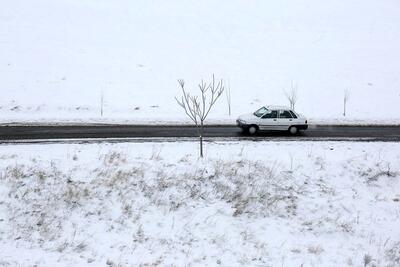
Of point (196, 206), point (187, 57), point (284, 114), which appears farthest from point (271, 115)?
point (187, 57)

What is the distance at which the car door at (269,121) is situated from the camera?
24797mm

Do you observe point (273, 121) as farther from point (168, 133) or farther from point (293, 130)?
point (168, 133)

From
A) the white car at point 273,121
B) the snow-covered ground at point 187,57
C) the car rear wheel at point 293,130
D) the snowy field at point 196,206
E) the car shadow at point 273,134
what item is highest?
the snow-covered ground at point 187,57

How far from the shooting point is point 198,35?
57.7m

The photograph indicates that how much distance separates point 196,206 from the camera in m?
16.7

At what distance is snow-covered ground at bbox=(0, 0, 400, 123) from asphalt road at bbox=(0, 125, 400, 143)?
3.61m

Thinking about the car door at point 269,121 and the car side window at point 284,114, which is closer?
the car door at point 269,121

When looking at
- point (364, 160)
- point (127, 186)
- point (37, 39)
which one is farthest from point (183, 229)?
point (37, 39)

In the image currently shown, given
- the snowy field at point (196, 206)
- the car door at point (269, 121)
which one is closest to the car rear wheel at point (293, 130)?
the car door at point (269, 121)

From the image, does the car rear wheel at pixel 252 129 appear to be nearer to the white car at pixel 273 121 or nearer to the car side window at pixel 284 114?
the white car at pixel 273 121

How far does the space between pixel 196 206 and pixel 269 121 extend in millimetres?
9661

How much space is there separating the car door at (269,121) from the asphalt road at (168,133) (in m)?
0.41

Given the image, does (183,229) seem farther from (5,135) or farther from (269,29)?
(269,29)

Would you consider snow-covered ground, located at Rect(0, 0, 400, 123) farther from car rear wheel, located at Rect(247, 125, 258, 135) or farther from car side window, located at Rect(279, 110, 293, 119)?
car side window, located at Rect(279, 110, 293, 119)
